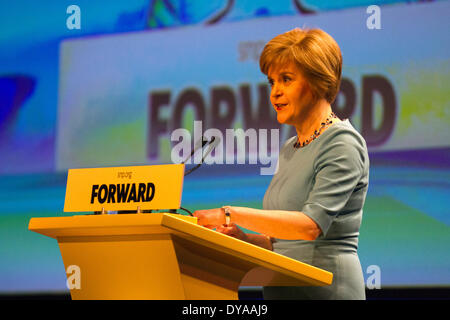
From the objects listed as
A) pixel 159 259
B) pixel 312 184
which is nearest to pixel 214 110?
pixel 312 184

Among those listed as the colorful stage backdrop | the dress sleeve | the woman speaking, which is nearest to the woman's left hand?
the woman speaking

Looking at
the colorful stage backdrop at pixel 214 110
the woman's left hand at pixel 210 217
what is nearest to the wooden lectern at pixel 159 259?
the woman's left hand at pixel 210 217

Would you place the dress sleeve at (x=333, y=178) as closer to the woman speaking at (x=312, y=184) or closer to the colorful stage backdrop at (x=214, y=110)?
the woman speaking at (x=312, y=184)

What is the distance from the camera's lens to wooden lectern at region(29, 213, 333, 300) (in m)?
1.09

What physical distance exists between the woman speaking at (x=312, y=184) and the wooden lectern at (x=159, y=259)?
5.4 inches

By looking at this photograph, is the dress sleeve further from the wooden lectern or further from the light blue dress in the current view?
the wooden lectern

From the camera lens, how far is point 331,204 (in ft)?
4.46

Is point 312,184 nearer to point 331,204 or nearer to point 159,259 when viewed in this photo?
point 331,204

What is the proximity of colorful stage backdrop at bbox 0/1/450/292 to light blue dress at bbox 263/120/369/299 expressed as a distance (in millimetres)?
1398

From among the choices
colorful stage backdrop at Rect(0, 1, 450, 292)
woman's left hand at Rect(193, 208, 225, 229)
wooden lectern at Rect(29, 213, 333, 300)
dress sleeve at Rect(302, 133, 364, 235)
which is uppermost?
colorful stage backdrop at Rect(0, 1, 450, 292)

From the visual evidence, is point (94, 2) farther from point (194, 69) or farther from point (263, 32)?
point (263, 32)

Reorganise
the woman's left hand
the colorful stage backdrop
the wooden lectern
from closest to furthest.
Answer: the wooden lectern, the woman's left hand, the colorful stage backdrop
